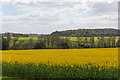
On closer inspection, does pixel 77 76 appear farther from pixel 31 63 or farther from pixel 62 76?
pixel 31 63

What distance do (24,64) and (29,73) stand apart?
1511mm

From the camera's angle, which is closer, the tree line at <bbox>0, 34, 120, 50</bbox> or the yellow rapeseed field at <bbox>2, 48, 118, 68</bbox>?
the yellow rapeseed field at <bbox>2, 48, 118, 68</bbox>

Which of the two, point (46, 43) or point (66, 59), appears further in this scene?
point (46, 43)

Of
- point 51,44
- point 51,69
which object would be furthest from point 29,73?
point 51,44

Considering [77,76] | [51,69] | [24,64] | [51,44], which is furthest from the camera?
[51,44]

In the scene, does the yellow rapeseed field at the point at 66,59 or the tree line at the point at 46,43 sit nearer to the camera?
the yellow rapeseed field at the point at 66,59

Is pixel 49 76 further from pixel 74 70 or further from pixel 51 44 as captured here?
pixel 51 44

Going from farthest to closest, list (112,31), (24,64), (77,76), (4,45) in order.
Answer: (112,31) → (4,45) → (24,64) → (77,76)

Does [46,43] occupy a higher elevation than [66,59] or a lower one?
higher

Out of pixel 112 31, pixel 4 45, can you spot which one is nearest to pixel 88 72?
pixel 4 45

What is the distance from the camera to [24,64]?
15992 mm

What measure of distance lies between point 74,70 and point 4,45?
4222 cm

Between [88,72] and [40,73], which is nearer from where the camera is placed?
[88,72]

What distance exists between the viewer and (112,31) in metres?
137
